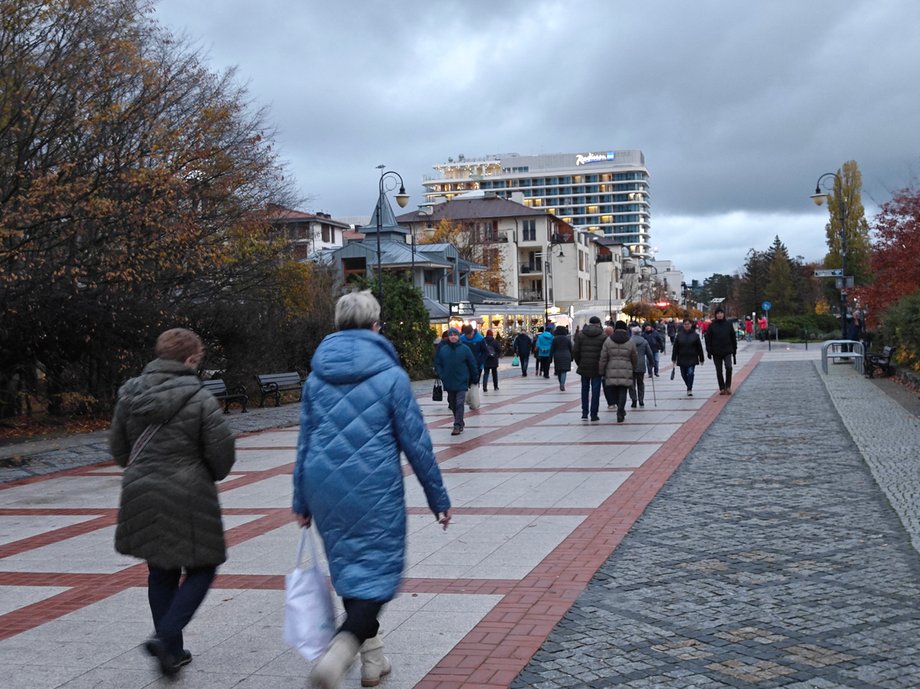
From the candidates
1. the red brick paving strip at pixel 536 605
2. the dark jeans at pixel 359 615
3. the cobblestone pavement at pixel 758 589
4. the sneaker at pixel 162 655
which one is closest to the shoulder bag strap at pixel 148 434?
the sneaker at pixel 162 655

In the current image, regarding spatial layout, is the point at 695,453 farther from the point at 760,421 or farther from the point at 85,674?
the point at 85,674

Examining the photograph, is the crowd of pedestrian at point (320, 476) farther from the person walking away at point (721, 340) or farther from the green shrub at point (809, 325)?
the green shrub at point (809, 325)

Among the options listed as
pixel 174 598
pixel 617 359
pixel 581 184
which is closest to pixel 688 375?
pixel 617 359

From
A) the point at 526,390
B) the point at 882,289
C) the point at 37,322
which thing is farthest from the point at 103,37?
the point at 882,289

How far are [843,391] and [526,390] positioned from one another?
840cm

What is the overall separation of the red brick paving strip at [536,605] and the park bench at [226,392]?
1223 centimetres

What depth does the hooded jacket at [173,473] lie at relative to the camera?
4.80m

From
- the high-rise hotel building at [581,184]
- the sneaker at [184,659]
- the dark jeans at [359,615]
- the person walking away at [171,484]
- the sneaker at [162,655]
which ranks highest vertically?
the high-rise hotel building at [581,184]

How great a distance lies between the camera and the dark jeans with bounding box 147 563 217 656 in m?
4.80

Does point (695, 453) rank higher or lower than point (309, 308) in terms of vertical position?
lower

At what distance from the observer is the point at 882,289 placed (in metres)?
28.9

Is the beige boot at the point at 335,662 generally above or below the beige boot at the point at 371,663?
above

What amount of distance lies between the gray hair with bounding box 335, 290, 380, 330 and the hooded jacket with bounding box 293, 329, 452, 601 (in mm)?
60

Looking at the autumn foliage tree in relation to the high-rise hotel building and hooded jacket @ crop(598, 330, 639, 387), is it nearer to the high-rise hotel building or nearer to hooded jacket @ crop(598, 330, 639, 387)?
hooded jacket @ crop(598, 330, 639, 387)
